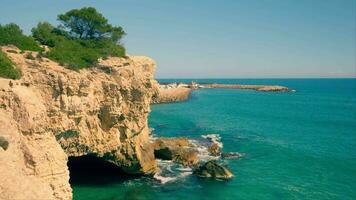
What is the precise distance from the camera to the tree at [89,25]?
34.5 meters

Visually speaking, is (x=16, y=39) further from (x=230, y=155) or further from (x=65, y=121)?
(x=230, y=155)

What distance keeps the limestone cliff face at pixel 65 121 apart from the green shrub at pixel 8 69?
54cm

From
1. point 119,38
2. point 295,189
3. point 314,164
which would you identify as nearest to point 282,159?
point 314,164

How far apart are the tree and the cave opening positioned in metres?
11.2

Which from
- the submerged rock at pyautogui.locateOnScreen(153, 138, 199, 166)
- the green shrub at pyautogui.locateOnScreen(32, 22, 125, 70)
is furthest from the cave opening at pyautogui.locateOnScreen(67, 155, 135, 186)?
the green shrub at pyautogui.locateOnScreen(32, 22, 125, 70)

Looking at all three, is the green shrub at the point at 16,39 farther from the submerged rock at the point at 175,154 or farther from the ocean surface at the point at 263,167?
the submerged rock at the point at 175,154

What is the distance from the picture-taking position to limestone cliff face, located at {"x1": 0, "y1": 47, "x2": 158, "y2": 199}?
60.3 feet

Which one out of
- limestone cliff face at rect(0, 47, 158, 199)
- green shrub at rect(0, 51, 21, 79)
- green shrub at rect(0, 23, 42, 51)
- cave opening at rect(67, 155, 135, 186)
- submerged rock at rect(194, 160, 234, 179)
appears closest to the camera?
limestone cliff face at rect(0, 47, 158, 199)

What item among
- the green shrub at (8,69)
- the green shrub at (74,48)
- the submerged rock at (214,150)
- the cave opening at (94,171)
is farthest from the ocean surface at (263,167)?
the green shrub at (8,69)

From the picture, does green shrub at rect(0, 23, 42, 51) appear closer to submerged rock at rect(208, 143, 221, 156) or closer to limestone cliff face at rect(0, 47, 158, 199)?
limestone cliff face at rect(0, 47, 158, 199)

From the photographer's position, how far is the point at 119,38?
3553 centimetres

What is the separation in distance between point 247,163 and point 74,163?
1830 cm

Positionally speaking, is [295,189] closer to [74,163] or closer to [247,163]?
[247,163]

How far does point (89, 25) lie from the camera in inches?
1380
